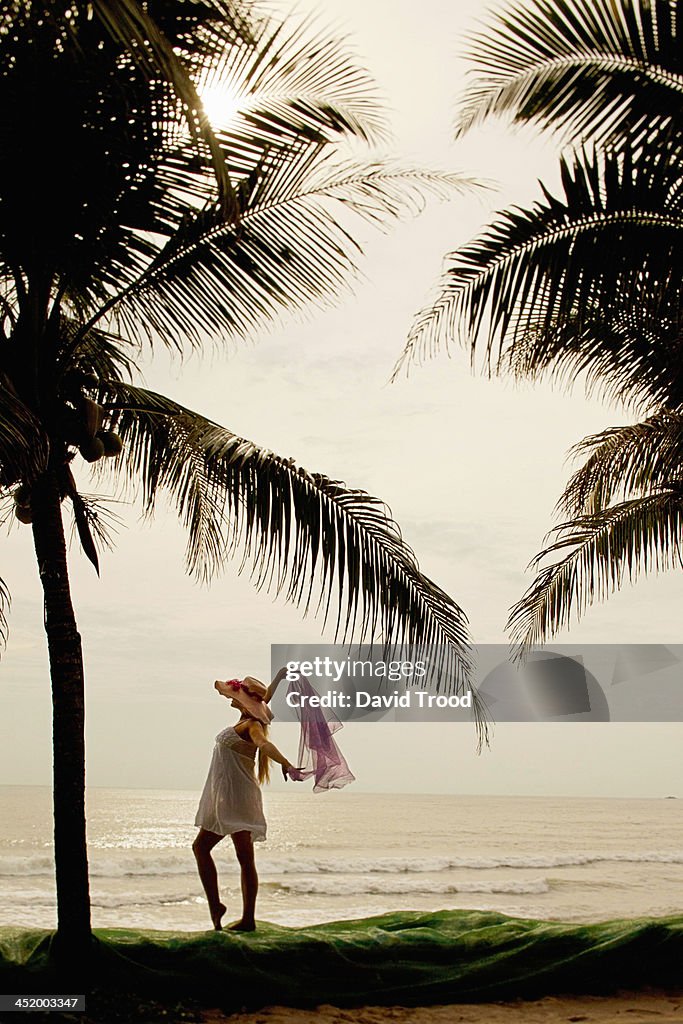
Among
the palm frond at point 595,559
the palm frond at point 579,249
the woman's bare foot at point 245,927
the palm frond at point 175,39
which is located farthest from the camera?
the palm frond at point 595,559

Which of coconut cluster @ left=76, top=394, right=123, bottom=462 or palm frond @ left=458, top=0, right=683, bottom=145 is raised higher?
palm frond @ left=458, top=0, right=683, bottom=145

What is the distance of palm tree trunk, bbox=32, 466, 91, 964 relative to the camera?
5.21 meters

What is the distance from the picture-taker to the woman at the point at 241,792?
5.82 m

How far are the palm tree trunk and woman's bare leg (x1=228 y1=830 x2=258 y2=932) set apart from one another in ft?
2.89

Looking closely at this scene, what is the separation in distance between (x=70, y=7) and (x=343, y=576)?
277 cm

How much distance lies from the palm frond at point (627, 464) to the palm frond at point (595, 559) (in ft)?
0.72

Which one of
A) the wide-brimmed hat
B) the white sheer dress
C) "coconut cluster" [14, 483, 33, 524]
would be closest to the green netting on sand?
the white sheer dress

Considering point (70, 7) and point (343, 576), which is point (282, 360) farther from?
point (70, 7)

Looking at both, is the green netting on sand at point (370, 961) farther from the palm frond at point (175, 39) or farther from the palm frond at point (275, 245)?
the palm frond at point (175, 39)

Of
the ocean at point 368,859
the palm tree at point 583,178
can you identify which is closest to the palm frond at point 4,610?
the palm tree at point 583,178

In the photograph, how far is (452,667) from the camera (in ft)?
18.1

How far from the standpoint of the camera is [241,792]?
591 cm

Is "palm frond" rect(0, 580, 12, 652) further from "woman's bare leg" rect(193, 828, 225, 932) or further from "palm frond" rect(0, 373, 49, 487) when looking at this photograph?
"woman's bare leg" rect(193, 828, 225, 932)

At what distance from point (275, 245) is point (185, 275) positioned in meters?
0.50
